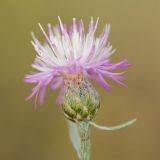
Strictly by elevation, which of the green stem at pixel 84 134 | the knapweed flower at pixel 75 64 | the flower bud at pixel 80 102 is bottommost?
the green stem at pixel 84 134

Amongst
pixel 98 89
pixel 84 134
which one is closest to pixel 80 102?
pixel 84 134

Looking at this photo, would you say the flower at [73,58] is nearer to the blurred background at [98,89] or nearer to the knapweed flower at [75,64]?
the knapweed flower at [75,64]

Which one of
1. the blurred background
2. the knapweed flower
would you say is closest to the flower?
the knapweed flower

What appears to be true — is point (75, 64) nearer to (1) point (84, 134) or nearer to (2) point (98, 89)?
(1) point (84, 134)

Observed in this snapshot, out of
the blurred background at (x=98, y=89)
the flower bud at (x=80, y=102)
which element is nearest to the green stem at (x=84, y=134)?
the flower bud at (x=80, y=102)

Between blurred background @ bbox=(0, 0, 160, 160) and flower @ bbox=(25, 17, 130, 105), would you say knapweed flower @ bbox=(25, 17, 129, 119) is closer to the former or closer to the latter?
flower @ bbox=(25, 17, 130, 105)

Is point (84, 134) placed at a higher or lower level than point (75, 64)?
lower
